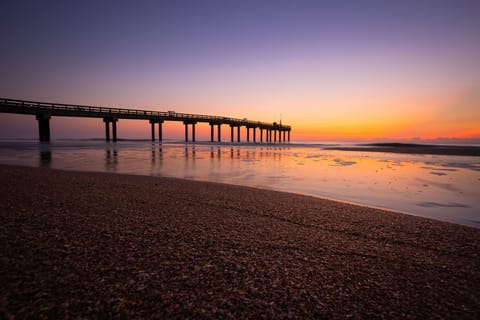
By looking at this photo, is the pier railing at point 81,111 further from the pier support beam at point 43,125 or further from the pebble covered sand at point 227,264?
the pebble covered sand at point 227,264

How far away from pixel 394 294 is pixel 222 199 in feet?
12.2

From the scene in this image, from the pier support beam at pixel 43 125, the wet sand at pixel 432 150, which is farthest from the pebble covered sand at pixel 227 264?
the pier support beam at pixel 43 125

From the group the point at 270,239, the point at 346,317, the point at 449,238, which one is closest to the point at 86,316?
the point at 346,317

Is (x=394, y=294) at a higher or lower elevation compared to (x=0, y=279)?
lower

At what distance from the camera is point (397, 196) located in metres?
6.29

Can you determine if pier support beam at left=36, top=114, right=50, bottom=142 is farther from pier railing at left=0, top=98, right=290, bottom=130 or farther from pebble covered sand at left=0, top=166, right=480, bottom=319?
pebble covered sand at left=0, top=166, right=480, bottom=319

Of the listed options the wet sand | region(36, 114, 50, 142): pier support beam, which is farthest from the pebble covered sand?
region(36, 114, 50, 142): pier support beam

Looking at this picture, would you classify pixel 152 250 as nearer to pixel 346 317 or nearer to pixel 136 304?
pixel 136 304

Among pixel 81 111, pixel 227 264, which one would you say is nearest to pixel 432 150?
pixel 227 264

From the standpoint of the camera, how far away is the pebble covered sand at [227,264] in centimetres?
171

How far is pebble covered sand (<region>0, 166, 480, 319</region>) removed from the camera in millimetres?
1711

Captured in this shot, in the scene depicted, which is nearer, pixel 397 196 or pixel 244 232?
pixel 244 232

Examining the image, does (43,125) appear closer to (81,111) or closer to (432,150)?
(81,111)

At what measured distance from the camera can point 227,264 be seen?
232cm
